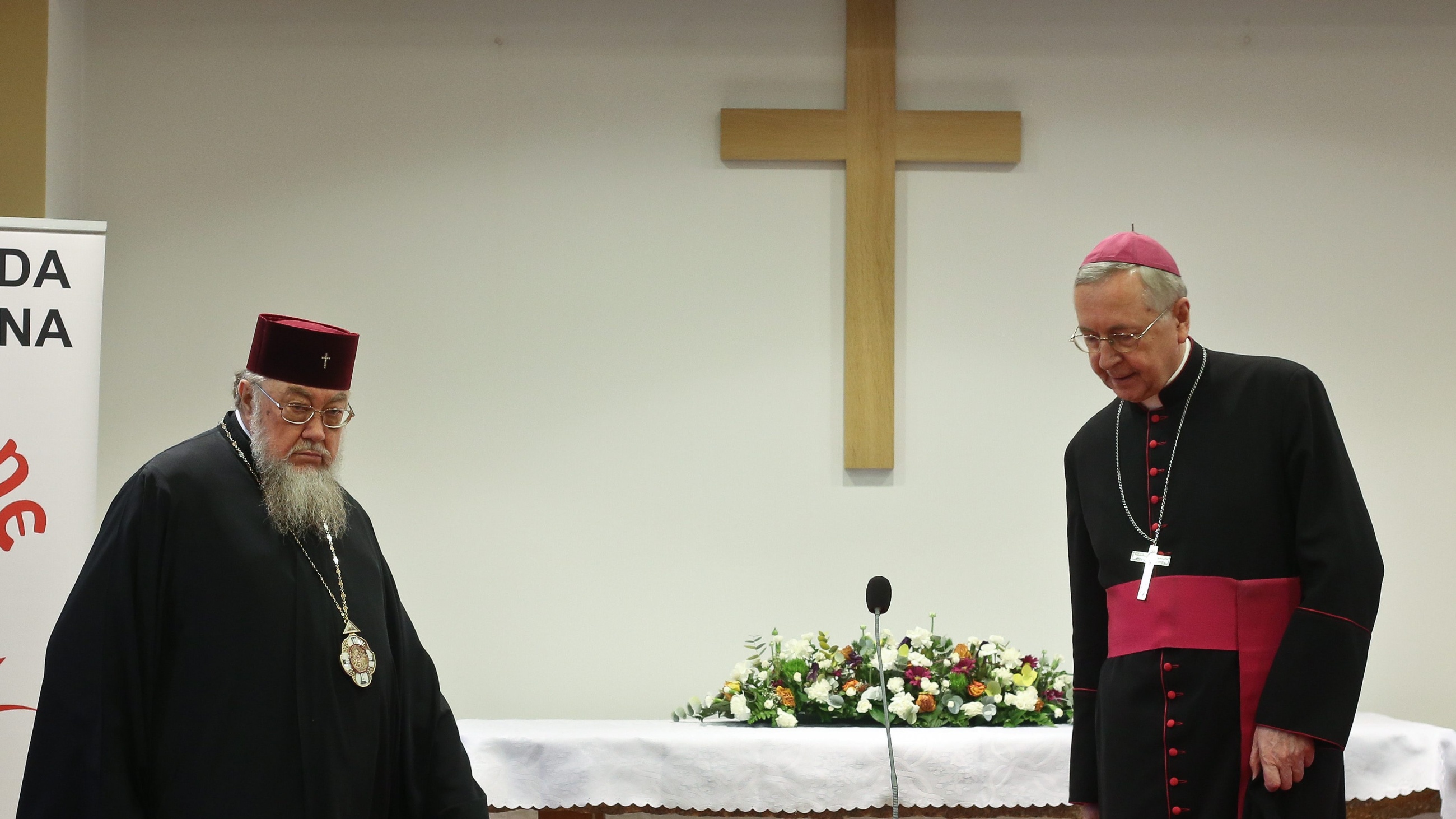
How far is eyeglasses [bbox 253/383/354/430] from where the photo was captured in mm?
2535

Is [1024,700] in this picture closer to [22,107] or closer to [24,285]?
[24,285]

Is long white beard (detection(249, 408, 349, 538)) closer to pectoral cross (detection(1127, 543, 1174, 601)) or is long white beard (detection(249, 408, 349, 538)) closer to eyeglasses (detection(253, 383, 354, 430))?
eyeglasses (detection(253, 383, 354, 430))

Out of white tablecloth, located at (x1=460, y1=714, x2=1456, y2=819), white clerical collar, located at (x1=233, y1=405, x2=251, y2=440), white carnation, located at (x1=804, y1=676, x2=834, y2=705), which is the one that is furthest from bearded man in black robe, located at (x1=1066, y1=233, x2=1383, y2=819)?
white clerical collar, located at (x1=233, y1=405, x2=251, y2=440)

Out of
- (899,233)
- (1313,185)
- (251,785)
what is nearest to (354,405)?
(899,233)

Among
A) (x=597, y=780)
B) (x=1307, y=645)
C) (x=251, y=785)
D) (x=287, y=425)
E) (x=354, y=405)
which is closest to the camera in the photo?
(x=1307, y=645)

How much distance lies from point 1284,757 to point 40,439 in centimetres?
365

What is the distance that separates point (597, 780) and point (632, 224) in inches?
84.5

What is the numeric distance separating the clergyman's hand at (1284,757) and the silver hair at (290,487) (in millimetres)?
1850

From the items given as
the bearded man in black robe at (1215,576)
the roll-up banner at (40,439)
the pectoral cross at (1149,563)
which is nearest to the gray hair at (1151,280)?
the bearded man in black robe at (1215,576)

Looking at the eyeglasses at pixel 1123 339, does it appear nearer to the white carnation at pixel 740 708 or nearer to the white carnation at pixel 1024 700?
the white carnation at pixel 1024 700

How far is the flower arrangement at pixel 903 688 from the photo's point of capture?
3.93 m

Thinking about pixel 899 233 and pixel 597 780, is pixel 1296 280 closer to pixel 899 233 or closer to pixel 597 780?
pixel 899 233

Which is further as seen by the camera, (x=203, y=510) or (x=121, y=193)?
(x=121, y=193)

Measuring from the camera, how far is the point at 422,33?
4.90m
